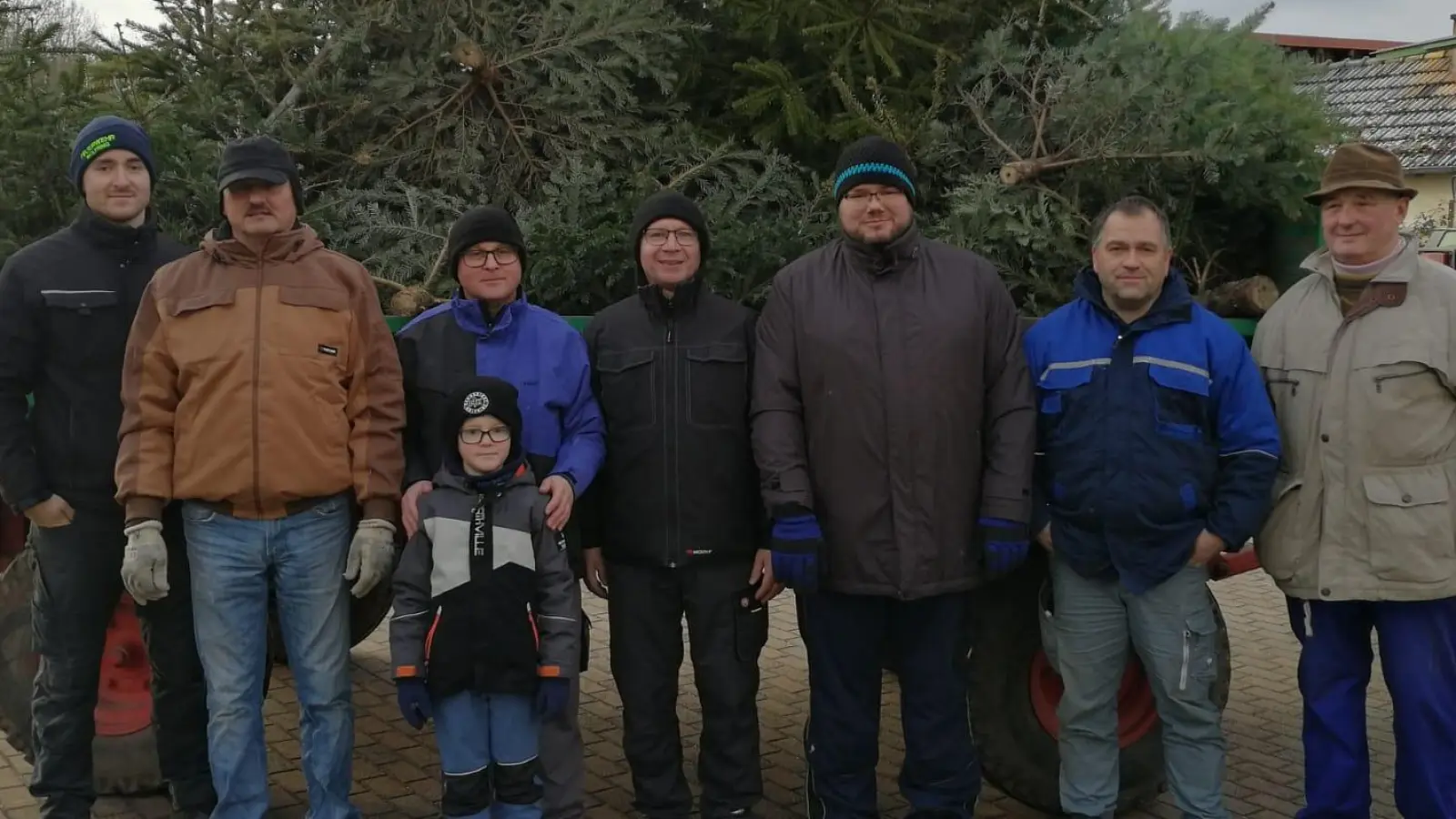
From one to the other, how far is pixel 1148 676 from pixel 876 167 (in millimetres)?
1612

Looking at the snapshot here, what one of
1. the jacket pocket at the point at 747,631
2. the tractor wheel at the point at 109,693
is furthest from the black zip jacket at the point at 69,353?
the jacket pocket at the point at 747,631

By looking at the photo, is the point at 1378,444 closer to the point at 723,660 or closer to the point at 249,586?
the point at 723,660

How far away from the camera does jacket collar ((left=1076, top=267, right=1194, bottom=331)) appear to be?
3.31m

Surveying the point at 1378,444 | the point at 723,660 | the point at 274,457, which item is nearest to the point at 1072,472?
the point at 1378,444

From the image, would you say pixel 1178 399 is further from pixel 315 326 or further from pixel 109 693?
pixel 109 693

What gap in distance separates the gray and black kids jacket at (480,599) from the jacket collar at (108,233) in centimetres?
116

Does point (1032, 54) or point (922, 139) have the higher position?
point (1032, 54)

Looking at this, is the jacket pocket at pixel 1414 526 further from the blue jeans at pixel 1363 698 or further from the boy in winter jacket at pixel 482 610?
the boy in winter jacket at pixel 482 610

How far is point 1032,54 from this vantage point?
4352mm

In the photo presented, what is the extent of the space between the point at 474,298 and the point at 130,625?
163 cm

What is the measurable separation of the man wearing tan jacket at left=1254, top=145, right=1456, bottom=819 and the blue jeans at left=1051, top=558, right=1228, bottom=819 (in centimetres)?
29

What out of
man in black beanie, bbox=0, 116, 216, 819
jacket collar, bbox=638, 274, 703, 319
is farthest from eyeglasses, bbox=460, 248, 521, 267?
man in black beanie, bbox=0, 116, 216, 819

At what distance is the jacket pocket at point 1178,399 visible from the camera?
326 centimetres

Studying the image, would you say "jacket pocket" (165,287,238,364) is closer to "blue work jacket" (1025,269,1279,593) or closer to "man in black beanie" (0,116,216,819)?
"man in black beanie" (0,116,216,819)
